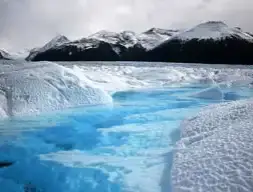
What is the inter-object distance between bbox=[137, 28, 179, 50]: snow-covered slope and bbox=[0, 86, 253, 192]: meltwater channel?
3612 inches

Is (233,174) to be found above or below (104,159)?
above

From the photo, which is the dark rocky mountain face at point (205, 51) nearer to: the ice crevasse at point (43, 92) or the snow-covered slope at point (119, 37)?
the snow-covered slope at point (119, 37)

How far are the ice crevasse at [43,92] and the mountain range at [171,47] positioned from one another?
6872cm

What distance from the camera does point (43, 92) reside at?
7340 mm

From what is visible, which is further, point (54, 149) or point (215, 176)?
point (54, 149)

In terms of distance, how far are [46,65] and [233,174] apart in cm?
752

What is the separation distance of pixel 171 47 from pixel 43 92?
271 feet

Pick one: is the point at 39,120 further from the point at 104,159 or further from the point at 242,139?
the point at 242,139

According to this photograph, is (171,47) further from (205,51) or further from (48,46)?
(48,46)

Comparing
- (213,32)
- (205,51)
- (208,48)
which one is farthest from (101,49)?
(213,32)

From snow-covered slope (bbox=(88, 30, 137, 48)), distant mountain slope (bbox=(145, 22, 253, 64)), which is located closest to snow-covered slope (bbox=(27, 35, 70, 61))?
snow-covered slope (bbox=(88, 30, 137, 48))

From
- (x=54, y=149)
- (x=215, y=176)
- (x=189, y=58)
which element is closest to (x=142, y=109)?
(x=54, y=149)

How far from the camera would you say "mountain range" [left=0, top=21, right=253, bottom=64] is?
78.8 meters

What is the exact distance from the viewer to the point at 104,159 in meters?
3.74
